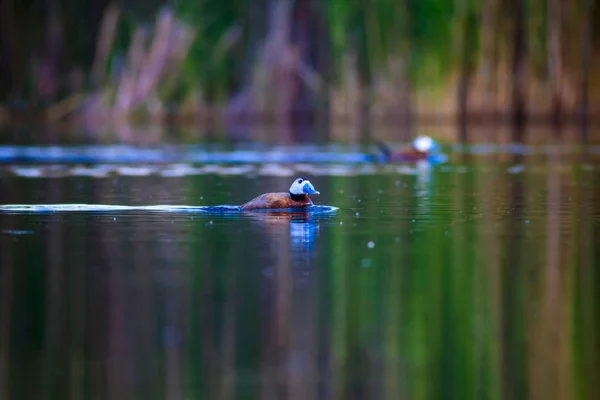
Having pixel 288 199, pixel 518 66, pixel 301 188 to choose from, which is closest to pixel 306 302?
pixel 301 188

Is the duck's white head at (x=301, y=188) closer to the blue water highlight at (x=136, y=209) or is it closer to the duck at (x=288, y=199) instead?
the duck at (x=288, y=199)

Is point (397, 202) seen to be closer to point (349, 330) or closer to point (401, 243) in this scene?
point (401, 243)

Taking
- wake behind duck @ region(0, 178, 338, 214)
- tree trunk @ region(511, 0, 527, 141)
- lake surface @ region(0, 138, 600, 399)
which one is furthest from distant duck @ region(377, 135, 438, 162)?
tree trunk @ region(511, 0, 527, 141)

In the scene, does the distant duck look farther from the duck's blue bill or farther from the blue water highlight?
the duck's blue bill

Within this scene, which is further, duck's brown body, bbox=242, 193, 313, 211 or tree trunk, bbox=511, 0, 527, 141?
tree trunk, bbox=511, 0, 527, 141

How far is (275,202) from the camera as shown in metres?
15.3

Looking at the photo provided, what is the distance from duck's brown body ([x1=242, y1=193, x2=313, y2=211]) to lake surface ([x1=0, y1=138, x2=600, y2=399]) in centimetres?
40

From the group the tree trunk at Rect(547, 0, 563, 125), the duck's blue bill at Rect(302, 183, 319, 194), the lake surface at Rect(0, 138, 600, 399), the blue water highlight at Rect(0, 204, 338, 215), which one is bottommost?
the lake surface at Rect(0, 138, 600, 399)

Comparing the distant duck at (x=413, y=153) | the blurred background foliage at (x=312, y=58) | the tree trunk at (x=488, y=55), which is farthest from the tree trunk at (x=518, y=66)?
the distant duck at (x=413, y=153)

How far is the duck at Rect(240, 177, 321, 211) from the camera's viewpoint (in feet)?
50.2

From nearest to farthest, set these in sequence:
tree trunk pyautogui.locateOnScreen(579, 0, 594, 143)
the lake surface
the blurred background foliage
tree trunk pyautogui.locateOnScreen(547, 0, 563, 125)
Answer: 1. the lake surface
2. tree trunk pyautogui.locateOnScreen(547, 0, 563, 125)
3. tree trunk pyautogui.locateOnScreen(579, 0, 594, 143)
4. the blurred background foliage

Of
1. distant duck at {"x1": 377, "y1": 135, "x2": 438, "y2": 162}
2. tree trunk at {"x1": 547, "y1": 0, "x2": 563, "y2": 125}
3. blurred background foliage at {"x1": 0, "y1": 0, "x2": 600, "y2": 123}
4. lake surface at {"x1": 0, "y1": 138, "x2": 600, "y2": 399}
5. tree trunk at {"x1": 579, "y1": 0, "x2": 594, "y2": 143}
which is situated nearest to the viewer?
lake surface at {"x1": 0, "y1": 138, "x2": 600, "y2": 399}

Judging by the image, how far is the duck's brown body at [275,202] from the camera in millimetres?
15336

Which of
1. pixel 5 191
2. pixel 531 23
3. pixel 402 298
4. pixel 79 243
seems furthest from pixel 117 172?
pixel 531 23
